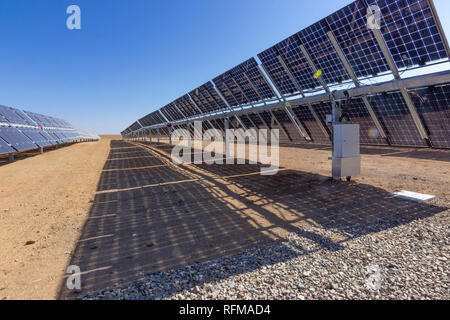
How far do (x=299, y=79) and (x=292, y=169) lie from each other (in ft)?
33.6

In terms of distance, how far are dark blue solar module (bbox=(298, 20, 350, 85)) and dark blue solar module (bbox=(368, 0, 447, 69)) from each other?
2.83m

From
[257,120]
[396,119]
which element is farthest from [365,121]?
[257,120]

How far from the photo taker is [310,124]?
2072 cm

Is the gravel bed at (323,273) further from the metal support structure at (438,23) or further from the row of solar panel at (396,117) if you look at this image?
the metal support structure at (438,23)

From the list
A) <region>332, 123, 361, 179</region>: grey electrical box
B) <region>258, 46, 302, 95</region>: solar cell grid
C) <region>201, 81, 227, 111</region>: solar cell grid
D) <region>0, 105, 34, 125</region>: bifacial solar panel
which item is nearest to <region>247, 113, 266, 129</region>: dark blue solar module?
<region>201, 81, 227, 111</region>: solar cell grid

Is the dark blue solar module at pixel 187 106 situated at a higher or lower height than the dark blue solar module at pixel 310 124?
higher

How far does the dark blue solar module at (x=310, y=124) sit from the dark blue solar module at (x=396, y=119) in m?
4.77

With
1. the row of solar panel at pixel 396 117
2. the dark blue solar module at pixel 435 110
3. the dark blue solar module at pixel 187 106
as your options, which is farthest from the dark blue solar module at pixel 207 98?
the dark blue solar module at pixel 435 110

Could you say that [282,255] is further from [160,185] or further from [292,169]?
[292,169]

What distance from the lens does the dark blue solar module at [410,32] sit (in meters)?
11.0

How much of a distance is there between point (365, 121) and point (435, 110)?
13.6 ft

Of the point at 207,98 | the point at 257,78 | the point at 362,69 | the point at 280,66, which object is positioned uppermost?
the point at 280,66

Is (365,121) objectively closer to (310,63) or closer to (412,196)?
(310,63)
